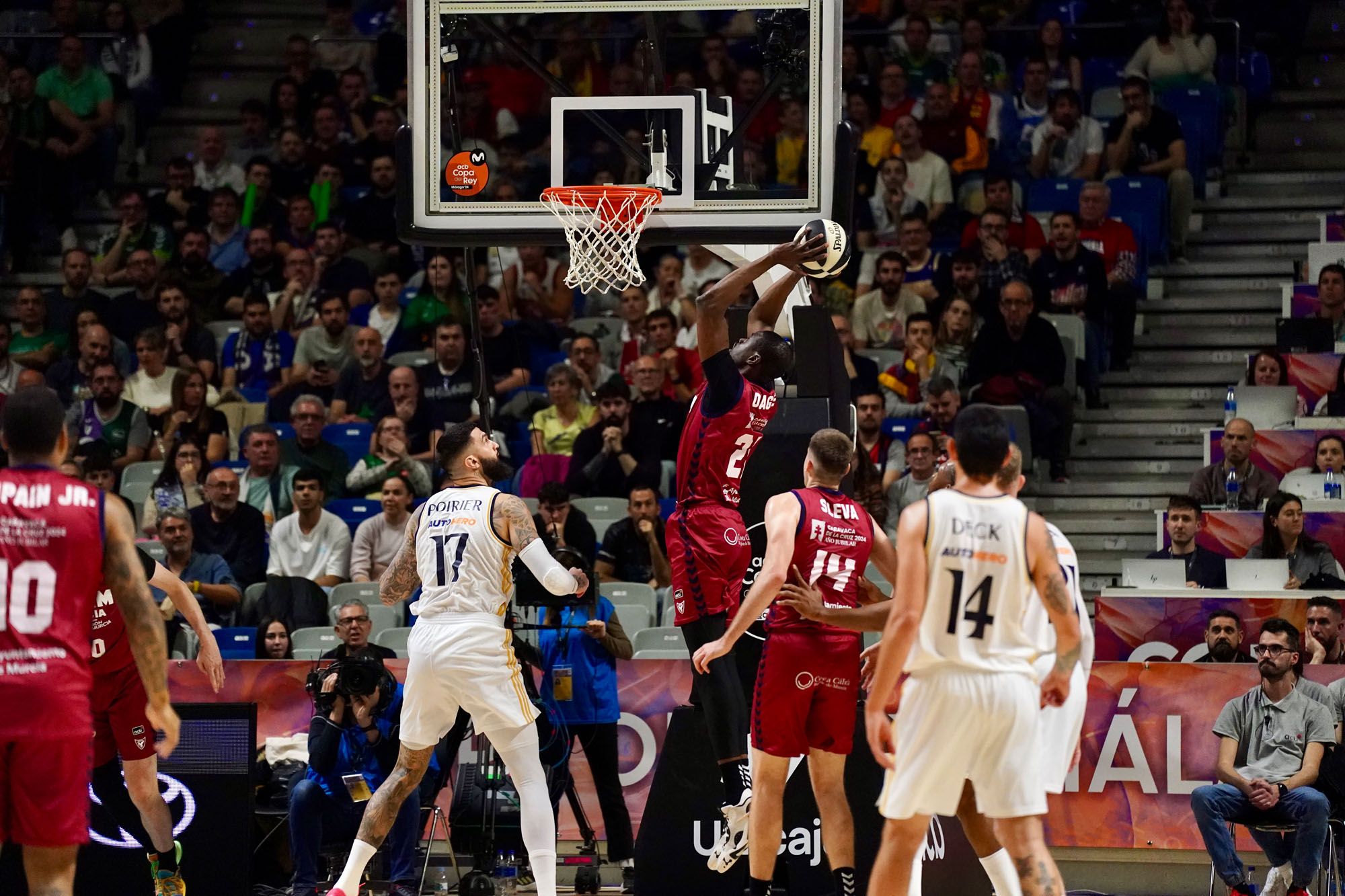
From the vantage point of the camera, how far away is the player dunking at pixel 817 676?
8.61m

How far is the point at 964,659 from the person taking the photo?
22.8ft

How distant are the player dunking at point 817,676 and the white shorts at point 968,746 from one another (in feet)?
5.45

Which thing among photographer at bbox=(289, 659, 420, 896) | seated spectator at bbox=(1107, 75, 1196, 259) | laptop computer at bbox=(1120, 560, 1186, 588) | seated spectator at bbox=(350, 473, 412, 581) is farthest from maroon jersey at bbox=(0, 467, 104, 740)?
seated spectator at bbox=(1107, 75, 1196, 259)

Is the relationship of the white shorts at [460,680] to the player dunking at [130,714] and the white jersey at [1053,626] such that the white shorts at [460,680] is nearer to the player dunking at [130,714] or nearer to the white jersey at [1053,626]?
the player dunking at [130,714]

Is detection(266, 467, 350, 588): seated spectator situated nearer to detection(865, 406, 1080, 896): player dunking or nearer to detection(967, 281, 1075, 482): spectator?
detection(967, 281, 1075, 482): spectator

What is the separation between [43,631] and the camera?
6863 mm

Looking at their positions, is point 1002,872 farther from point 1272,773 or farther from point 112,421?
point 112,421

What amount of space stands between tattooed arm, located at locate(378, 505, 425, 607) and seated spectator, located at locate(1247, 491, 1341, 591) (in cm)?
630

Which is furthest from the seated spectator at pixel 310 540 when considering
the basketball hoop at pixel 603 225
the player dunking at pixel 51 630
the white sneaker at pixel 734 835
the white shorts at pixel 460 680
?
the player dunking at pixel 51 630

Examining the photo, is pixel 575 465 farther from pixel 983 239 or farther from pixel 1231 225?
pixel 1231 225

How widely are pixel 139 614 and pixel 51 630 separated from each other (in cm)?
32

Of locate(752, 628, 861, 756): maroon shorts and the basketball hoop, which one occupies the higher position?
the basketball hoop

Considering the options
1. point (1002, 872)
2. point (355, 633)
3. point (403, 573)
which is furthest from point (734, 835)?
point (355, 633)

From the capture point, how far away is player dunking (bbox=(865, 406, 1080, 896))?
6934 millimetres
